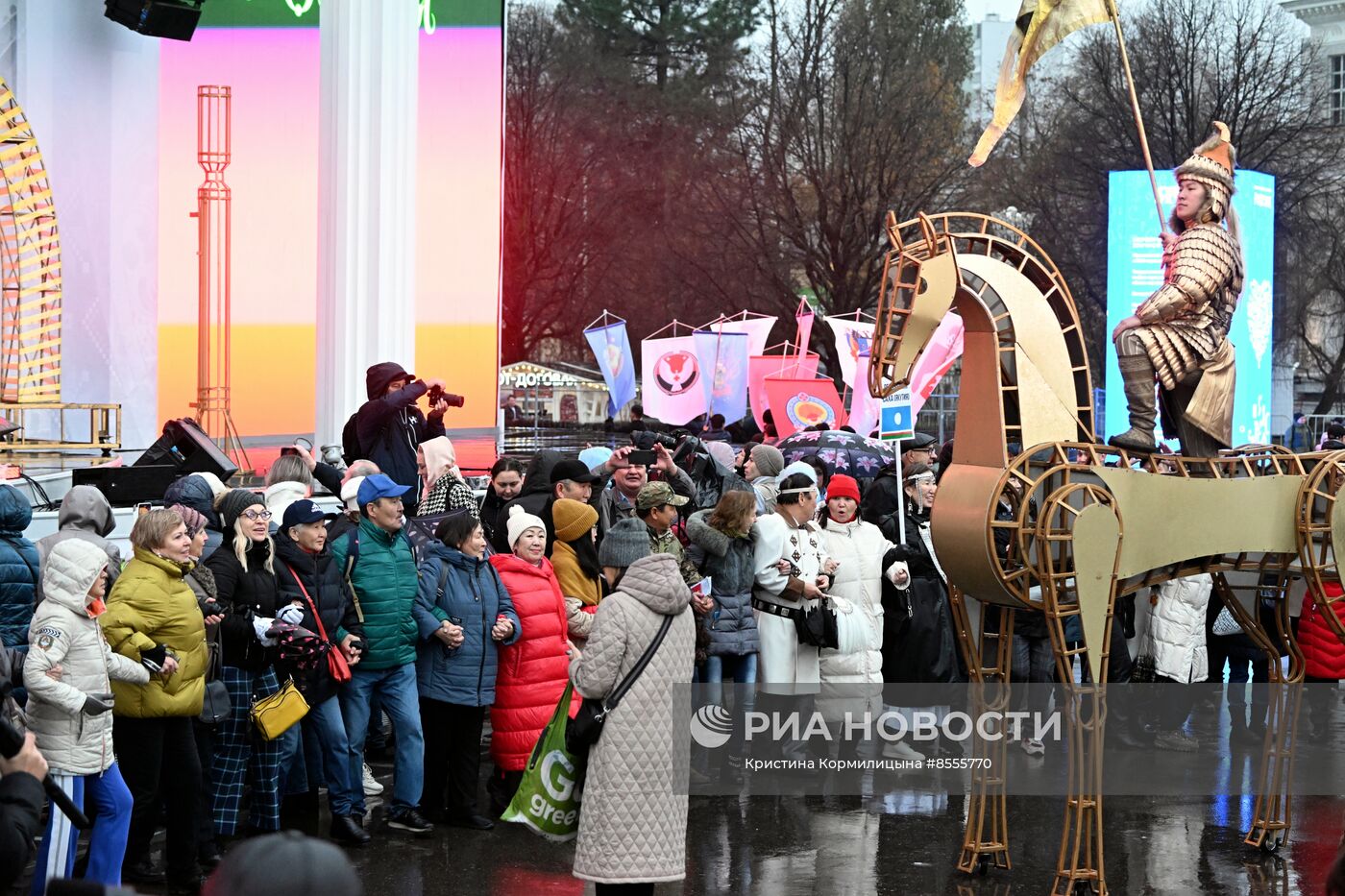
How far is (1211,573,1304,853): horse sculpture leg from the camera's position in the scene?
8.29 meters

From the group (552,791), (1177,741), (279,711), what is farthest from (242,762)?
(1177,741)

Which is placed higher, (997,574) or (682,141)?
(682,141)

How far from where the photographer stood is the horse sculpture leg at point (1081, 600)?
709cm

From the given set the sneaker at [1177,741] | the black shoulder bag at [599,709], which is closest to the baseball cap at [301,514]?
the black shoulder bag at [599,709]

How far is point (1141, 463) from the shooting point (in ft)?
25.2

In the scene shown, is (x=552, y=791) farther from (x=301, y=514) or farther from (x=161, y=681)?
(x=301, y=514)

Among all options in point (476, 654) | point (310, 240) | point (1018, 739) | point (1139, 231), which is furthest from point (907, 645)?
point (1139, 231)

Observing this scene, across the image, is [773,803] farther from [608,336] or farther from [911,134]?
[911,134]

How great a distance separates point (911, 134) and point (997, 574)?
36.2 m

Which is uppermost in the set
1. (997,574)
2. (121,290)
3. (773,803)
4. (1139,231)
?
(1139,231)

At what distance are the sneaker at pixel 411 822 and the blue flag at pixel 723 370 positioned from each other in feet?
53.9

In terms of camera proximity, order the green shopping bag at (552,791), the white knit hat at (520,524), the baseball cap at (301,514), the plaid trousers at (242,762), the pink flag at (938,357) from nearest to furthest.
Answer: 1. the green shopping bag at (552,791)
2. the plaid trousers at (242,762)
3. the baseball cap at (301,514)
4. the white knit hat at (520,524)
5. the pink flag at (938,357)

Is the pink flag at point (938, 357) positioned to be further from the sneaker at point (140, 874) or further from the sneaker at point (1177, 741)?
the sneaker at point (140, 874)

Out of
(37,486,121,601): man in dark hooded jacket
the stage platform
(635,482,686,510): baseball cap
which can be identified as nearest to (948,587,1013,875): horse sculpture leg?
(635,482,686,510): baseball cap
